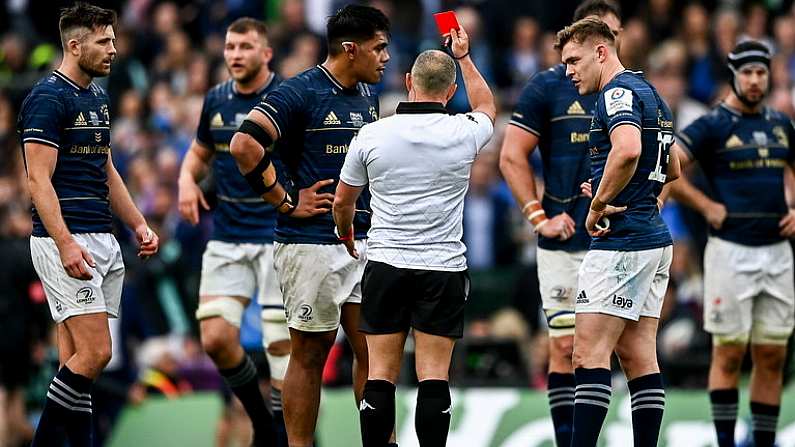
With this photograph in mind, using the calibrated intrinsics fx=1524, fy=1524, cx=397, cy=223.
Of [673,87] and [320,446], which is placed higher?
[673,87]

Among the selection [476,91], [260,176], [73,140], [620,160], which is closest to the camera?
[620,160]

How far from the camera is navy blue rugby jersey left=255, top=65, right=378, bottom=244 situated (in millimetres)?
10250

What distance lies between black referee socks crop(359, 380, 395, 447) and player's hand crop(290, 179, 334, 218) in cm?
130

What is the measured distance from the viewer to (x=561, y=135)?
1117 centimetres

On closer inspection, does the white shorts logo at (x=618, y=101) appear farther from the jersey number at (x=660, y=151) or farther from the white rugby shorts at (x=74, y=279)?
the white rugby shorts at (x=74, y=279)

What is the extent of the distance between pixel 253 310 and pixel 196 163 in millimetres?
3554

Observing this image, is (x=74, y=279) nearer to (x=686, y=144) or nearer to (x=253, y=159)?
(x=253, y=159)

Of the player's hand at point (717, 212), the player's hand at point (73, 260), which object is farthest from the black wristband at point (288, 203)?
the player's hand at point (717, 212)

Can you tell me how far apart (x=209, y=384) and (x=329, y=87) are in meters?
7.38

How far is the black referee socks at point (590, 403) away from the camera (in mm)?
9852

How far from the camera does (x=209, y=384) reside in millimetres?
17000

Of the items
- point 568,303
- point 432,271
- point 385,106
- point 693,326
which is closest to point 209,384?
point 385,106

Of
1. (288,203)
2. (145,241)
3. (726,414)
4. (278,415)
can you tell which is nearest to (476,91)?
(288,203)

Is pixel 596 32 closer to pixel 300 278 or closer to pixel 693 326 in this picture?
pixel 300 278
